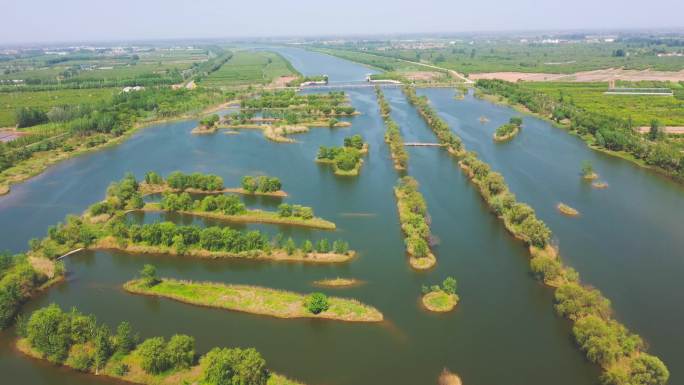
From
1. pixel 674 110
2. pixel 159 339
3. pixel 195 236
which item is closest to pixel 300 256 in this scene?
pixel 195 236

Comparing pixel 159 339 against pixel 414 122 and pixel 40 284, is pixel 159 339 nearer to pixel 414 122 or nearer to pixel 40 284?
pixel 40 284

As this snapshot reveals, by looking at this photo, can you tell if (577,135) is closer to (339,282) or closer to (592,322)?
(592,322)

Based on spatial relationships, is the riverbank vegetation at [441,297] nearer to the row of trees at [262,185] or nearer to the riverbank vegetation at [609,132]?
the row of trees at [262,185]

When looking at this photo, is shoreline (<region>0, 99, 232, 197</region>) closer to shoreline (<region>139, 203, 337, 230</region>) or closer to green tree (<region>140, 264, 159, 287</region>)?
shoreline (<region>139, 203, 337, 230</region>)


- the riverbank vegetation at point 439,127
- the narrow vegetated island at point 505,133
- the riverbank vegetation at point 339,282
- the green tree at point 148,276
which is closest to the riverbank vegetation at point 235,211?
the riverbank vegetation at point 339,282

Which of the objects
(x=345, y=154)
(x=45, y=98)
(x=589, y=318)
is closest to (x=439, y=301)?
(x=589, y=318)
